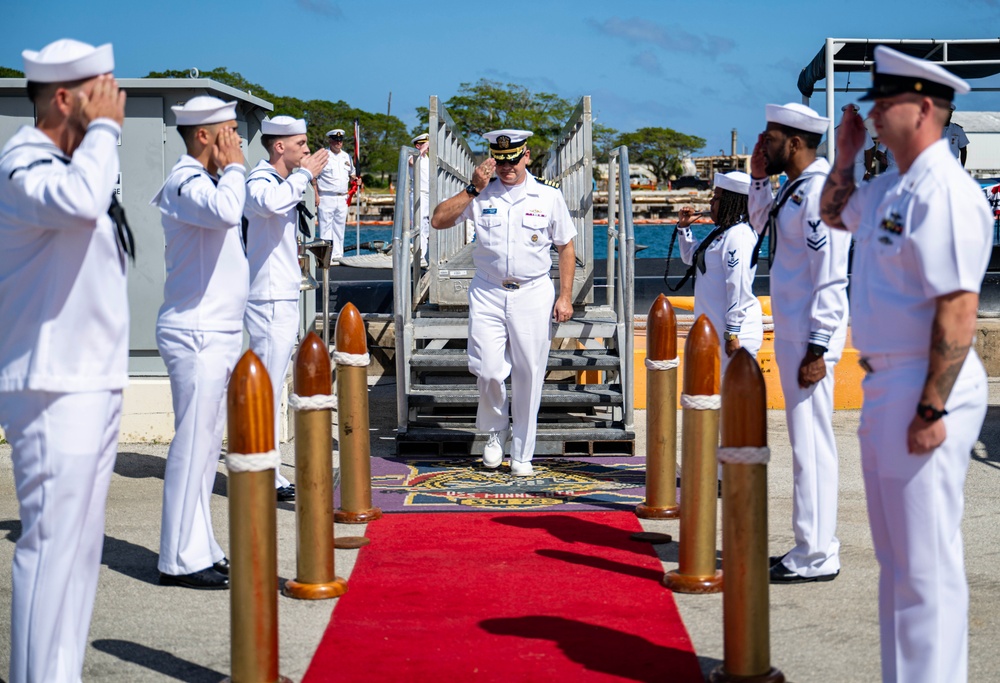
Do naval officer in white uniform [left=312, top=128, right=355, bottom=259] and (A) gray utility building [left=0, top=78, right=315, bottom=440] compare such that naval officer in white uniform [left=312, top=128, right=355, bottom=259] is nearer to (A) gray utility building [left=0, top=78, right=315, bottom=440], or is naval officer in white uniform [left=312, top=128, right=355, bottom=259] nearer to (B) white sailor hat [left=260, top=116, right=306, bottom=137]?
(A) gray utility building [left=0, top=78, right=315, bottom=440]

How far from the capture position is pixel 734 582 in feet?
13.9

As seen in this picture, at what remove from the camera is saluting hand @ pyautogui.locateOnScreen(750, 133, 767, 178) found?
5.80m

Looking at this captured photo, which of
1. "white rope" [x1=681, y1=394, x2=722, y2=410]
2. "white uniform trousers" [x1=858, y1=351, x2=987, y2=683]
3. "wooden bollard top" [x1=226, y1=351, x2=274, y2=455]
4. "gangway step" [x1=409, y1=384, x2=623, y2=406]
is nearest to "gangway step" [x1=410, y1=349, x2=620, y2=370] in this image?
"gangway step" [x1=409, y1=384, x2=623, y2=406]

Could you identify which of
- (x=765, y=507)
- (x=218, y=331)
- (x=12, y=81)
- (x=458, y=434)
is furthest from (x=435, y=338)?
(x=765, y=507)

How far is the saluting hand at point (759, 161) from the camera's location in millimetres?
5805

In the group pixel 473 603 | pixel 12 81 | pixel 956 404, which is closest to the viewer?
pixel 956 404

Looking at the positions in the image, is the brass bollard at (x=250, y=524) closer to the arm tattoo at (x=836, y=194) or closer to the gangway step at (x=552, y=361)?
the arm tattoo at (x=836, y=194)

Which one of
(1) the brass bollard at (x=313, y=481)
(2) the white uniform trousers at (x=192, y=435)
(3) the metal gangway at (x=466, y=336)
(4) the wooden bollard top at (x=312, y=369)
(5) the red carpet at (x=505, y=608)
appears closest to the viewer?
(5) the red carpet at (x=505, y=608)

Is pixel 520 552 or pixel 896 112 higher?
pixel 896 112

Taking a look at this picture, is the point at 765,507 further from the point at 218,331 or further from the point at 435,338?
the point at 435,338

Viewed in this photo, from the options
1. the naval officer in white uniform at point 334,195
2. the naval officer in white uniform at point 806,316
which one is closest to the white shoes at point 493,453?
the naval officer in white uniform at point 806,316

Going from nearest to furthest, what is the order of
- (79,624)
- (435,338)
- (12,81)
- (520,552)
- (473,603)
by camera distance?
(79,624) → (473,603) → (520,552) → (12,81) → (435,338)

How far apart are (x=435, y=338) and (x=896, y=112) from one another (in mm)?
6585

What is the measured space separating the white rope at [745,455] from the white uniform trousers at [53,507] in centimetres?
210
